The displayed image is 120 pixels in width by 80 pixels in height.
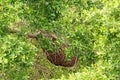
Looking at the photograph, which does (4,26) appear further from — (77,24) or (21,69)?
(77,24)

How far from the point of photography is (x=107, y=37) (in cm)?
641

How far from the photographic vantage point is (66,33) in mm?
8984

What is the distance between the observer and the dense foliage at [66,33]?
6445mm

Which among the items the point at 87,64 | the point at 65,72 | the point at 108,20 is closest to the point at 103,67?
the point at 108,20

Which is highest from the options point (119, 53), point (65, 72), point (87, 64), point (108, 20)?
point (108, 20)

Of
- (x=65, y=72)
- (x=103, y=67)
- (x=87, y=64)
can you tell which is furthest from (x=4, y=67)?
(x=65, y=72)

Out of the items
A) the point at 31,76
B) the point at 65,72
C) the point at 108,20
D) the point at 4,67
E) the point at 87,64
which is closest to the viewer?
the point at 108,20

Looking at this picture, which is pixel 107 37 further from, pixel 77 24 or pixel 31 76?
pixel 31 76

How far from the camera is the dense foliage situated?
6.45 metres

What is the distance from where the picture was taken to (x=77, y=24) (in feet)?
29.5

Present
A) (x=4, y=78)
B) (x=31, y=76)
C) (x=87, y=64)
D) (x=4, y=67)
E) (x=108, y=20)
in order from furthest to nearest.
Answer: (x=31, y=76), (x=87, y=64), (x=4, y=78), (x=4, y=67), (x=108, y=20)

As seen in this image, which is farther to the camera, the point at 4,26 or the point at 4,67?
the point at 4,26

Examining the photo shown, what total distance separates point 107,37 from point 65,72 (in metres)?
5.33

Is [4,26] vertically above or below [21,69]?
above
